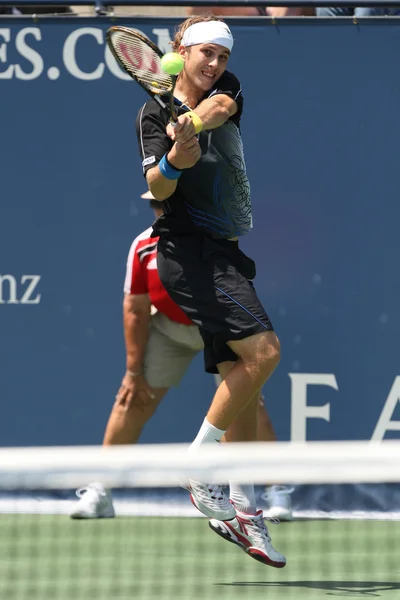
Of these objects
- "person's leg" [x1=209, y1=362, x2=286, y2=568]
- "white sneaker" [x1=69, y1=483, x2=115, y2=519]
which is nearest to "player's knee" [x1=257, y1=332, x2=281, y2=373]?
"person's leg" [x1=209, y1=362, x2=286, y2=568]

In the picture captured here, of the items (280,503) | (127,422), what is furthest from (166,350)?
(280,503)

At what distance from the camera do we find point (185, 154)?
4.05m

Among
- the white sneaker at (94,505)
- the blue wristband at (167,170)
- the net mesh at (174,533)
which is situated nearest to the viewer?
the net mesh at (174,533)

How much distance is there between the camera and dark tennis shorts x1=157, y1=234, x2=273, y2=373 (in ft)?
13.8

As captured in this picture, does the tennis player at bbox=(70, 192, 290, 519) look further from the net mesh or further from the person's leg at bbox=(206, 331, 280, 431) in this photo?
the person's leg at bbox=(206, 331, 280, 431)

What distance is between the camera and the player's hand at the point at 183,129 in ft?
13.1

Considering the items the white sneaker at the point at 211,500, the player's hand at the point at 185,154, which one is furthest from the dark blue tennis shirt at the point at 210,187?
the white sneaker at the point at 211,500

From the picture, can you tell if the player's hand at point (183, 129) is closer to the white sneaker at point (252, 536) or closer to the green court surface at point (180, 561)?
the white sneaker at point (252, 536)

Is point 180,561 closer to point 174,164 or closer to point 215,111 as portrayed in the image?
point 174,164

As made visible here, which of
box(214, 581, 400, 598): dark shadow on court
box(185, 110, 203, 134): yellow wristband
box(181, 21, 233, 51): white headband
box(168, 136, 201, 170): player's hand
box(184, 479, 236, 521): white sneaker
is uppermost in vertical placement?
box(181, 21, 233, 51): white headband

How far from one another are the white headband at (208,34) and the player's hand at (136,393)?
153 centimetres

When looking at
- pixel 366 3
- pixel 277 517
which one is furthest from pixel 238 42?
pixel 277 517

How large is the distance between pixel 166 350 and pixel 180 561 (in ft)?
3.69

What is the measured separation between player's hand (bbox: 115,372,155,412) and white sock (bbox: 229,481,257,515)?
1018mm
